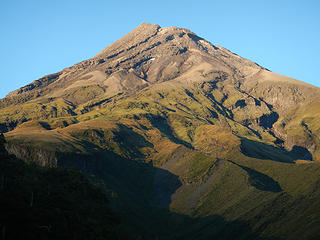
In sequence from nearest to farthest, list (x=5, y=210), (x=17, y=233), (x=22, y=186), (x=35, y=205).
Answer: (x=17, y=233) → (x=5, y=210) → (x=35, y=205) → (x=22, y=186)

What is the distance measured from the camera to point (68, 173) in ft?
607

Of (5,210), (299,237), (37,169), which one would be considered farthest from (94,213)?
(299,237)

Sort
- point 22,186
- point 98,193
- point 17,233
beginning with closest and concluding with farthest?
point 17,233, point 22,186, point 98,193

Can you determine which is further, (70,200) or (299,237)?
(299,237)

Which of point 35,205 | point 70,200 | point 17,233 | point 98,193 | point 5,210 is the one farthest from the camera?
point 98,193

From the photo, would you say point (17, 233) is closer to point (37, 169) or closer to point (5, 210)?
point (5, 210)

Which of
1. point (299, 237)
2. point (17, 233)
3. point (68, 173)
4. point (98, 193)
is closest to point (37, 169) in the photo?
point (68, 173)

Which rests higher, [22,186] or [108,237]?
[22,186]

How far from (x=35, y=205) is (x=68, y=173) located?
50272 millimetres

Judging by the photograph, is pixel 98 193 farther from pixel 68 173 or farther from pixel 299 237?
pixel 299 237

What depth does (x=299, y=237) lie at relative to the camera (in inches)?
7613

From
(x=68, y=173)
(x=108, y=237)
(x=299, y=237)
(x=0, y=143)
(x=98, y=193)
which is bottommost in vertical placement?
(x=299, y=237)

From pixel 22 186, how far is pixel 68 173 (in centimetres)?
4202

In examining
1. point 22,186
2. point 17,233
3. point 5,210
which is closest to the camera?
point 17,233
